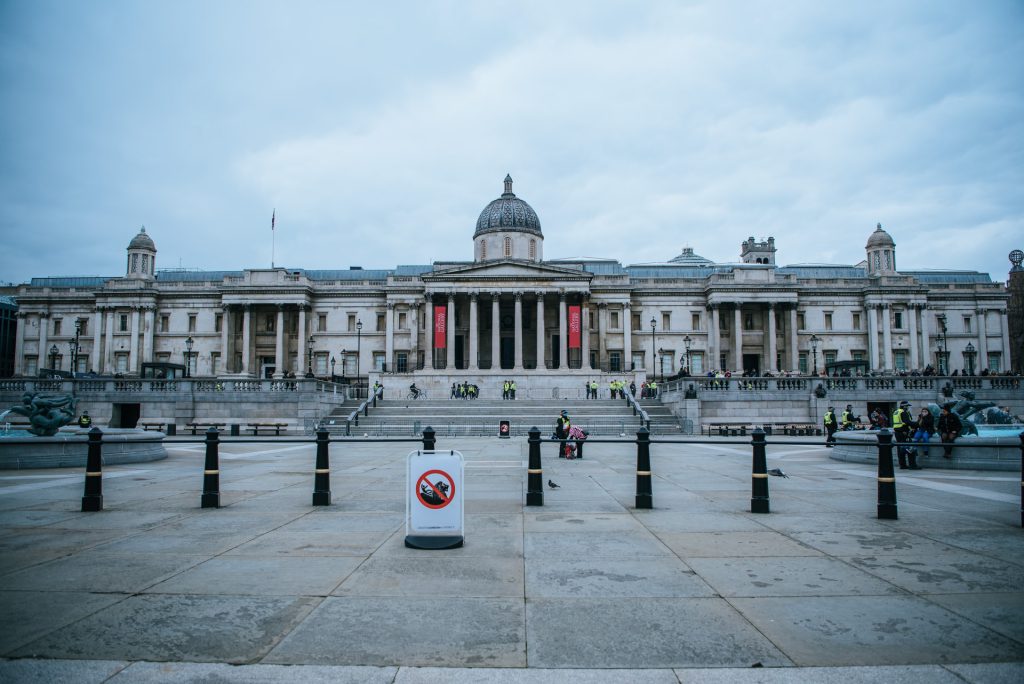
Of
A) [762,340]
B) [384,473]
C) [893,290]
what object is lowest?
[384,473]

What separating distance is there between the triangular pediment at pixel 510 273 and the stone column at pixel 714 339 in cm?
1716

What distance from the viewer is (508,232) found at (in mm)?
72688

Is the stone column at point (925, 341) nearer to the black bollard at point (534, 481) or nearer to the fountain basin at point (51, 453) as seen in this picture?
the black bollard at point (534, 481)

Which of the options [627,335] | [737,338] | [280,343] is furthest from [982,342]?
[280,343]

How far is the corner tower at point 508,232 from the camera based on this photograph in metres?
72.6

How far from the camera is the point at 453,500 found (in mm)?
8812

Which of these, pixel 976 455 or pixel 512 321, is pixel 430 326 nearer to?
pixel 512 321

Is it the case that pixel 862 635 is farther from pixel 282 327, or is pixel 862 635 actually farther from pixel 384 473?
pixel 282 327

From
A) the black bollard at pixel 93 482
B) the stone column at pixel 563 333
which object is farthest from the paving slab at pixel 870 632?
the stone column at pixel 563 333

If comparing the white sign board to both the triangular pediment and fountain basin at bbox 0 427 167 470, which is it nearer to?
fountain basin at bbox 0 427 167 470

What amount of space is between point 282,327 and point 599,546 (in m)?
72.5

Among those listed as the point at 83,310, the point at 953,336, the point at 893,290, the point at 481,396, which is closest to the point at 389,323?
the point at 481,396

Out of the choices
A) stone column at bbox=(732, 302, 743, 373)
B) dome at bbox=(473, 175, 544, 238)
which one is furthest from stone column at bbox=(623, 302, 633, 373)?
dome at bbox=(473, 175, 544, 238)

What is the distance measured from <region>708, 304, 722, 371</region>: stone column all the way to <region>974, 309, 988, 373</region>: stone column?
105ft
